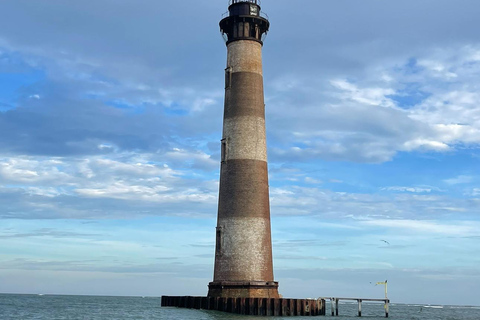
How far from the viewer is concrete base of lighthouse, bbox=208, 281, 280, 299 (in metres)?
37.1

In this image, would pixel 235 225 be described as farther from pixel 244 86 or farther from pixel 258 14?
pixel 258 14

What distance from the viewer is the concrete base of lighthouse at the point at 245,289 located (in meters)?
37.1

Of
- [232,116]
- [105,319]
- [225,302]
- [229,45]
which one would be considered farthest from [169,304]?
[229,45]

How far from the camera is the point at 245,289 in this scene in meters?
37.2

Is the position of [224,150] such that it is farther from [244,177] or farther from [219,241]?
[219,241]

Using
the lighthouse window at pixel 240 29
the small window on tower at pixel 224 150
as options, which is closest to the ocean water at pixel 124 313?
the small window on tower at pixel 224 150

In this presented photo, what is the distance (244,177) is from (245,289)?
7.24 metres

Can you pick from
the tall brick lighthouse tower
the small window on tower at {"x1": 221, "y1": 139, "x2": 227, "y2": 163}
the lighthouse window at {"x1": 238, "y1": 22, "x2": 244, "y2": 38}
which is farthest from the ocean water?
the lighthouse window at {"x1": 238, "y1": 22, "x2": 244, "y2": 38}

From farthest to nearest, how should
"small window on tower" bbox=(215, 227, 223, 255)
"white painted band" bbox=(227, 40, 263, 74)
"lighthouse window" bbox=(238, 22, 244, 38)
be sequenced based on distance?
"lighthouse window" bbox=(238, 22, 244, 38) < "white painted band" bbox=(227, 40, 263, 74) < "small window on tower" bbox=(215, 227, 223, 255)

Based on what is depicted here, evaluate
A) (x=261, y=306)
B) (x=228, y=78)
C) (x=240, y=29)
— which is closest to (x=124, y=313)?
(x=261, y=306)

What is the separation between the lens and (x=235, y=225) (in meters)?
37.8

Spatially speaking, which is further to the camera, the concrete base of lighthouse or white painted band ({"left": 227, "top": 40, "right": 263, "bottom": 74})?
white painted band ({"left": 227, "top": 40, "right": 263, "bottom": 74})

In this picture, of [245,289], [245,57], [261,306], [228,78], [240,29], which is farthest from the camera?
[240,29]

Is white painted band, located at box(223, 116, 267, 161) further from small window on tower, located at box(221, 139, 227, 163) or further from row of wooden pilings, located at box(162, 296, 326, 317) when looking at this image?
row of wooden pilings, located at box(162, 296, 326, 317)
